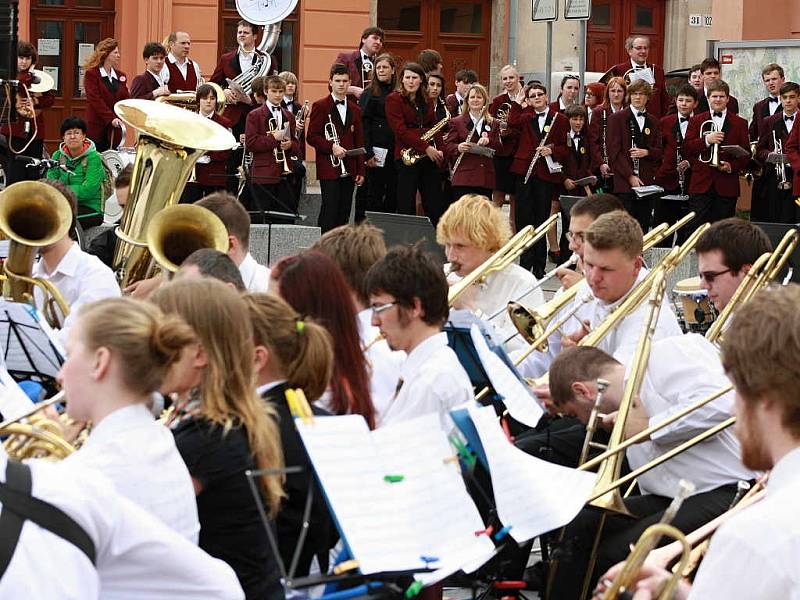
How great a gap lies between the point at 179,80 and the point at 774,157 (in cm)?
559

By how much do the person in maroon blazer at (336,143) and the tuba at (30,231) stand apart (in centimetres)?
644

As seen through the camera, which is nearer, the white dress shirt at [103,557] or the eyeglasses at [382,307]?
the white dress shirt at [103,557]

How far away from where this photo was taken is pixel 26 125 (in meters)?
Result: 13.1

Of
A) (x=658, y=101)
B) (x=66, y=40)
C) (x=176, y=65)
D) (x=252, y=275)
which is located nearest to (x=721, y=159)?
(x=658, y=101)

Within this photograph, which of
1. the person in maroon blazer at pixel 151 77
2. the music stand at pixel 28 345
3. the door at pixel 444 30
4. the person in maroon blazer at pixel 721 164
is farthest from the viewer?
the door at pixel 444 30

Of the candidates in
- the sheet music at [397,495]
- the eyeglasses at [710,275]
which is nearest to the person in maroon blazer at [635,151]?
the eyeglasses at [710,275]

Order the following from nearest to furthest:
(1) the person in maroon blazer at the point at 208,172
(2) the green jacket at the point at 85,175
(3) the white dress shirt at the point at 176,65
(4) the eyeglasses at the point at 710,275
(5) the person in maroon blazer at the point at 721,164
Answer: (4) the eyeglasses at the point at 710,275
(2) the green jacket at the point at 85,175
(5) the person in maroon blazer at the point at 721,164
(1) the person in maroon blazer at the point at 208,172
(3) the white dress shirt at the point at 176,65

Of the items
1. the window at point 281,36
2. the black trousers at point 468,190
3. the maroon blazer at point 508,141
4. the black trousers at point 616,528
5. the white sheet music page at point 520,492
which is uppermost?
the window at point 281,36

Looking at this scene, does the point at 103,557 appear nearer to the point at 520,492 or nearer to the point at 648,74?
the point at 520,492

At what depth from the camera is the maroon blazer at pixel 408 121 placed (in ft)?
40.5

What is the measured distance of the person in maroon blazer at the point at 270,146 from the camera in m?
12.3

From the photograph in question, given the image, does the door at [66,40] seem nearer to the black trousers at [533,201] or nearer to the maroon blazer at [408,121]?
the maroon blazer at [408,121]

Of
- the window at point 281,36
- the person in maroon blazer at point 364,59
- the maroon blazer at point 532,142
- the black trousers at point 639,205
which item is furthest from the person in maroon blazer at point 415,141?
the window at point 281,36

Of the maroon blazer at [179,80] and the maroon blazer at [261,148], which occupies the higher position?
the maroon blazer at [179,80]
